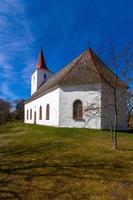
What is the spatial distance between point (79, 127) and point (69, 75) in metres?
5.65

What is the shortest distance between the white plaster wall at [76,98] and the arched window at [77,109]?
1.03 feet

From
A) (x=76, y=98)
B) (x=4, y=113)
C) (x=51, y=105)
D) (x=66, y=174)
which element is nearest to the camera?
(x=66, y=174)

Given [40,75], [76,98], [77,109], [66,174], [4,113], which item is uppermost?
[40,75]

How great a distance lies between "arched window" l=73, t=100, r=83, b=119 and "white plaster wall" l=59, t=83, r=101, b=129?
31cm

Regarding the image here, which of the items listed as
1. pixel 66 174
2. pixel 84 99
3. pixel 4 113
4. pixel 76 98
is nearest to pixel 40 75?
pixel 4 113

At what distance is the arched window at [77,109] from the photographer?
24.4 m

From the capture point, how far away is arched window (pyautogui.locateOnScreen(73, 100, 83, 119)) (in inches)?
960

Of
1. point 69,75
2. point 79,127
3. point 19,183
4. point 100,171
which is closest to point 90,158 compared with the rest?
point 100,171

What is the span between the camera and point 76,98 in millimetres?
24578

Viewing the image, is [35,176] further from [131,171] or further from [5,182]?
[131,171]

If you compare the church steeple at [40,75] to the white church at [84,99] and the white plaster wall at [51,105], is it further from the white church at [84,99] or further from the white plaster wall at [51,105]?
the white church at [84,99]

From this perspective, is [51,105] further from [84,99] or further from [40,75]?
[40,75]

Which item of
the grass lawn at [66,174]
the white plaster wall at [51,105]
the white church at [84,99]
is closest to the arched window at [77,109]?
the white church at [84,99]

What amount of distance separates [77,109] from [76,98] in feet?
3.73
